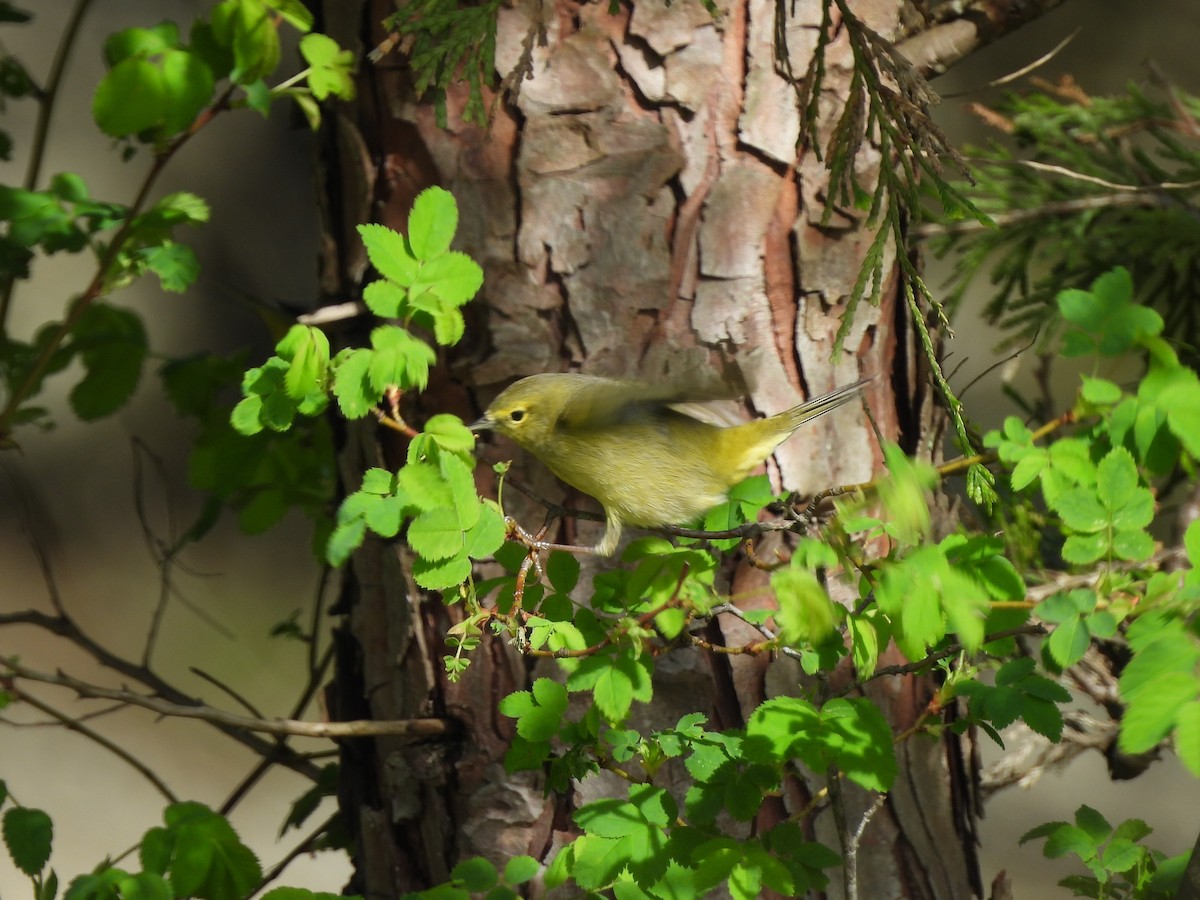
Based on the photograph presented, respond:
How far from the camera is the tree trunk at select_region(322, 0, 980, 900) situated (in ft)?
4.29

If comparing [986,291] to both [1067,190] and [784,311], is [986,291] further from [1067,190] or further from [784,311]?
[784,311]

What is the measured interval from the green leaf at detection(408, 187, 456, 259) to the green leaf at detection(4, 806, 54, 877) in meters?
0.81

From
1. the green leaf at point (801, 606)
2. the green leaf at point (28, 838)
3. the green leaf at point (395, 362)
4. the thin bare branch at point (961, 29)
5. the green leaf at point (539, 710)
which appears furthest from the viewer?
the thin bare branch at point (961, 29)

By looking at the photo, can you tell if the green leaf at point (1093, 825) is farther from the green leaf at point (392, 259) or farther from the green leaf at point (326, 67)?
the green leaf at point (326, 67)

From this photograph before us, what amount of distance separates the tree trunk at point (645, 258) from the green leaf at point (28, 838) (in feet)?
1.43

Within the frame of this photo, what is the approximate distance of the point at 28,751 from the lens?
3.96 metres

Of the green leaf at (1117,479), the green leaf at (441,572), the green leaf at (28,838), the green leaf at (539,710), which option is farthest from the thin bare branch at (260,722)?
the green leaf at (1117,479)

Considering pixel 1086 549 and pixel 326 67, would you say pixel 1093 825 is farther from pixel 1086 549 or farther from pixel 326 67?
pixel 326 67

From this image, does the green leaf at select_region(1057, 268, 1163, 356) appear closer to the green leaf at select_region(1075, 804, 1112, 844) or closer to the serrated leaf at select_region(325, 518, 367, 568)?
the green leaf at select_region(1075, 804, 1112, 844)

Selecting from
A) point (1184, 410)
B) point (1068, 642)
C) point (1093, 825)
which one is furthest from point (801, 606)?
point (1093, 825)

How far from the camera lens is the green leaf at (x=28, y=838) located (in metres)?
1.25

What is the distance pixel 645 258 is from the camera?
1.32 metres

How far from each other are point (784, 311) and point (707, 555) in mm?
454

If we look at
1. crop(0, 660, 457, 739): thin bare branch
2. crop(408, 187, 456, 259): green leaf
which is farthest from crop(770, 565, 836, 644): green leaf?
crop(0, 660, 457, 739): thin bare branch
